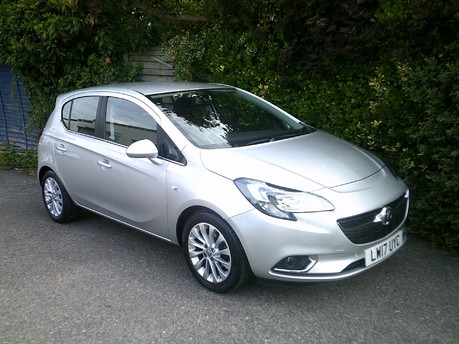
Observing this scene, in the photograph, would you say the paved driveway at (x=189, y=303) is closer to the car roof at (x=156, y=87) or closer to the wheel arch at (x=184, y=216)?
the wheel arch at (x=184, y=216)

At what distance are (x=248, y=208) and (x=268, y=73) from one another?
291 cm

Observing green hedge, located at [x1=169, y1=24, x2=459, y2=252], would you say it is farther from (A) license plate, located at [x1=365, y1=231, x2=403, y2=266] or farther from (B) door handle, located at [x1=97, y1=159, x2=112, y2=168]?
(B) door handle, located at [x1=97, y1=159, x2=112, y2=168]

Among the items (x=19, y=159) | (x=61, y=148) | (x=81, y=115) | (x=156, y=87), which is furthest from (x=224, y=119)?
(x=19, y=159)

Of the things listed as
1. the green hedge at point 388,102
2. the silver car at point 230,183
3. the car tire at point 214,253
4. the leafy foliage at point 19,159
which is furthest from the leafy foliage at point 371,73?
the leafy foliage at point 19,159

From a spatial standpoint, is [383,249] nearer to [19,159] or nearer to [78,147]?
[78,147]

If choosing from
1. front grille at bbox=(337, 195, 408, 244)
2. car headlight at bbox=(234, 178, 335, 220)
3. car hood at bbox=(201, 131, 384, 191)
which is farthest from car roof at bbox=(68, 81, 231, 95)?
front grille at bbox=(337, 195, 408, 244)

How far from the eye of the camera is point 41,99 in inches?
336

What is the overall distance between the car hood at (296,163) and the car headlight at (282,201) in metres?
0.06

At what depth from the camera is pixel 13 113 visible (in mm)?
9469

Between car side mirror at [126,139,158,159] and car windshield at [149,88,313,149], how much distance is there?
0.97 ft

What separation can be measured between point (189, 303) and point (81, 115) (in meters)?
2.49

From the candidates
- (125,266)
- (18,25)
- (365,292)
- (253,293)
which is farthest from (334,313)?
(18,25)

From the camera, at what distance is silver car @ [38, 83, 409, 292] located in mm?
3271

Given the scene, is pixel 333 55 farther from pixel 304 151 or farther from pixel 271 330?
pixel 271 330
